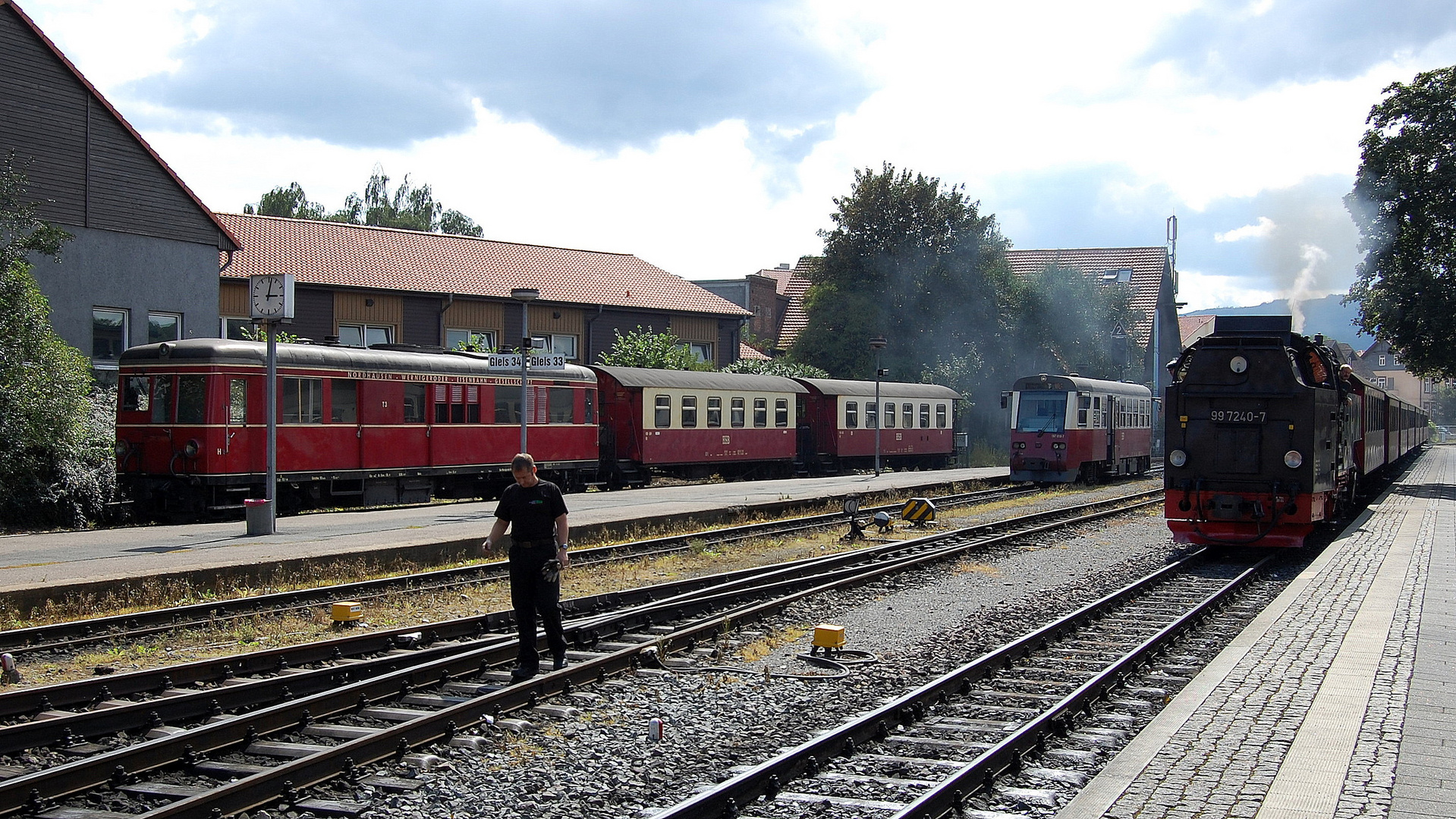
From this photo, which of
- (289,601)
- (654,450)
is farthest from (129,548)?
(654,450)

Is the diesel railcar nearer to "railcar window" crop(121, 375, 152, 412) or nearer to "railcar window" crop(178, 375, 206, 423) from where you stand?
"railcar window" crop(178, 375, 206, 423)

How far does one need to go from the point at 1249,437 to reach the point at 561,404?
576 inches

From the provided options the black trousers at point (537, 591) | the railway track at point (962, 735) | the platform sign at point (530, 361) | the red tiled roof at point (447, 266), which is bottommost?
the railway track at point (962, 735)

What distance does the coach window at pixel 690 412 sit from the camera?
97.6ft

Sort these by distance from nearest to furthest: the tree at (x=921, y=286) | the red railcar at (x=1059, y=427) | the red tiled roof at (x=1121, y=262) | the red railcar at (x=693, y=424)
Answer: the red railcar at (x=693, y=424) < the red railcar at (x=1059, y=427) < the tree at (x=921, y=286) < the red tiled roof at (x=1121, y=262)

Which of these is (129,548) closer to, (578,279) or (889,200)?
(578,279)

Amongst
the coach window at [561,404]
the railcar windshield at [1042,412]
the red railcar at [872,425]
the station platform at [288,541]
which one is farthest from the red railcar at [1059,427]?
the coach window at [561,404]

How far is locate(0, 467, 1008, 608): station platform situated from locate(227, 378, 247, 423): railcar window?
5.54 ft

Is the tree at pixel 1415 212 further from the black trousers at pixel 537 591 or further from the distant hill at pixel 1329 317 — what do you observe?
the black trousers at pixel 537 591

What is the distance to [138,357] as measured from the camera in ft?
63.8

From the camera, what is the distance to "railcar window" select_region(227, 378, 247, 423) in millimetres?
18797

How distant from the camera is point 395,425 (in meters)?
21.4

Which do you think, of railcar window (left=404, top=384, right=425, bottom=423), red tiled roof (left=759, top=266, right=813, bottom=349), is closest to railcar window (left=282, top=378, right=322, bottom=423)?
railcar window (left=404, top=384, right=425, bottom=423)

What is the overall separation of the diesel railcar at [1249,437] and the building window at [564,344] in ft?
96.0
